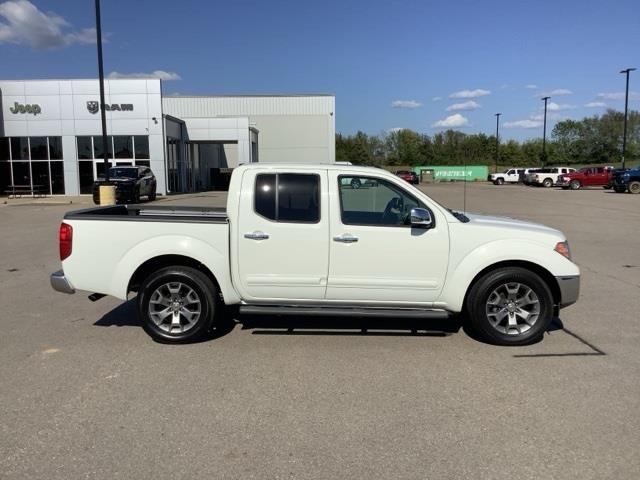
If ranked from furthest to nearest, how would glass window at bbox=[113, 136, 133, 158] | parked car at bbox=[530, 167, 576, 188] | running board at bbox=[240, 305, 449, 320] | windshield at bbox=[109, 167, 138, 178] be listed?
parked car at bbox=[530, 167, 576, 188] → glass window at bbox=[113, 136, 133, 158] → windshield at bbox=[109, 167, 138, 178] → running board at bbox=[240, 305, 449, 320]

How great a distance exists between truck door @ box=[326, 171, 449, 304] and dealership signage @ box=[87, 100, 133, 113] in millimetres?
32069

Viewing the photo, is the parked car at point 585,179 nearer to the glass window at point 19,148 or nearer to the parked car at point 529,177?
the parked car at point 529,177

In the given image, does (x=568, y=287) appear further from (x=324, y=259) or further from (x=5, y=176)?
(x=5, y=176)

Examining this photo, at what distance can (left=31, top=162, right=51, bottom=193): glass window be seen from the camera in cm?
3509

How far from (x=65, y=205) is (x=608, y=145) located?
97.1 meters

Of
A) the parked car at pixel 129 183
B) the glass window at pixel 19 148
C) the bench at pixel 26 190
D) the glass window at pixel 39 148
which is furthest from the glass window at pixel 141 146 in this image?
the glass window at pixel 19 148

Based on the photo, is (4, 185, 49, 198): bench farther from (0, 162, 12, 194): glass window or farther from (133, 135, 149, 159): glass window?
(133, 135, 149, 159): glass window

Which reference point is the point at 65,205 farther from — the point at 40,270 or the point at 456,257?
the point at 456,257

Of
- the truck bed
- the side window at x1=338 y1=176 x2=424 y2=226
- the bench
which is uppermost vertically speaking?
the side window at x1=338 y1=176 x2=424 y2=226

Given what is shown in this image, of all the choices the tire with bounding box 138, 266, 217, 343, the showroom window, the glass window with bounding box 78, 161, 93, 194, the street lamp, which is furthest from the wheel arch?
the showroom window

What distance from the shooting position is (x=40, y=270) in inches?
384

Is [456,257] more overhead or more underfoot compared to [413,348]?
more overhead

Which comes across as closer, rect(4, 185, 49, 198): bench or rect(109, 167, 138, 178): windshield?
rect(109, 167, 138, 178): windshield

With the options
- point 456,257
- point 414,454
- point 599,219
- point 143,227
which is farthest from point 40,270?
point 599,219
